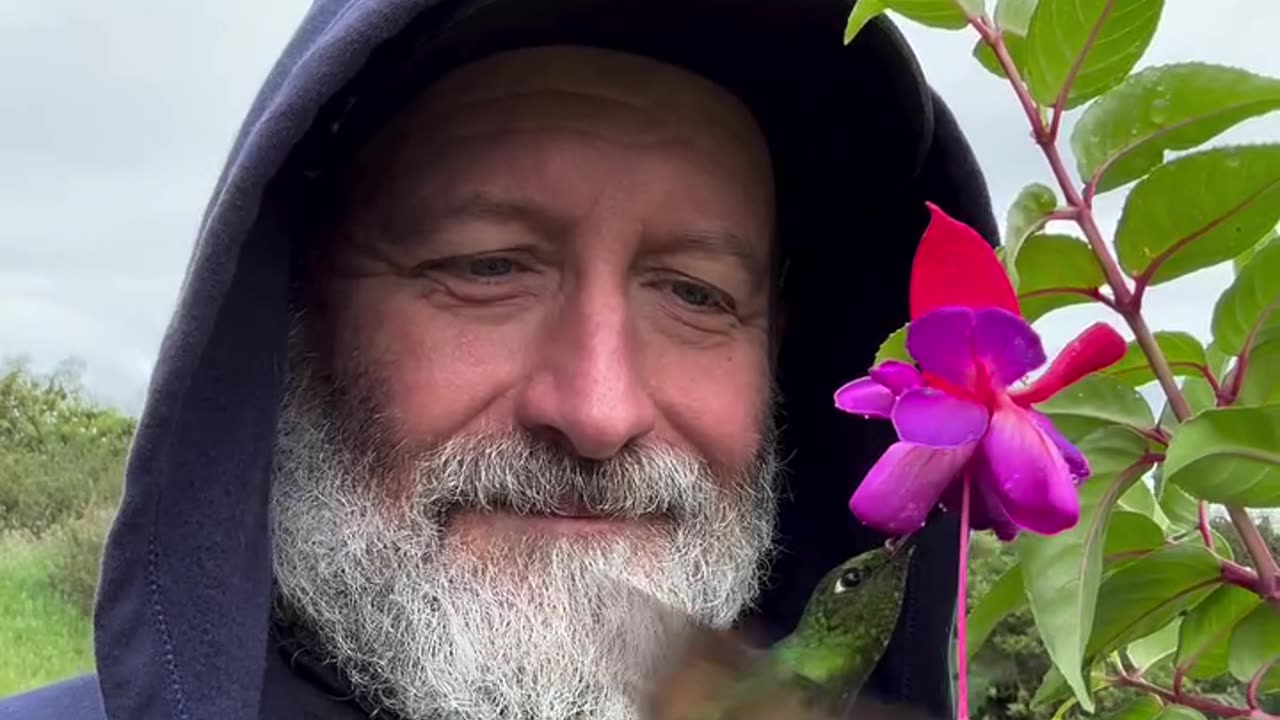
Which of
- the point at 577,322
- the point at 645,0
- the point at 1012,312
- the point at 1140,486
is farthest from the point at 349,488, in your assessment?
the point at 1012,312

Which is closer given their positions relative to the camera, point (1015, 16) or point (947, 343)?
point (947, 343)

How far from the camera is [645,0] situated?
1.34 metres

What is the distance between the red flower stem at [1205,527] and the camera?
2.92 ft

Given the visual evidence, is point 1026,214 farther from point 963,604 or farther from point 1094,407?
point 963,604

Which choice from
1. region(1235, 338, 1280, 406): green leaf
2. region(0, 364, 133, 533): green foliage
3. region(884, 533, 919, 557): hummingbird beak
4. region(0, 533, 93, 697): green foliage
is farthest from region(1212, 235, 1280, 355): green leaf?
region(0, 364, 133, 533): green foliage

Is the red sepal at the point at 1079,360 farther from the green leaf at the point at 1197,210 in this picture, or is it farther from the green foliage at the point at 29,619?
the green foliage at the point at 29,619

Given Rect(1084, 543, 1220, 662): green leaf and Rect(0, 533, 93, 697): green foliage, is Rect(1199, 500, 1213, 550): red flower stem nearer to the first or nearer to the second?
Rect(1084, 543, 1220, 662): green leaf

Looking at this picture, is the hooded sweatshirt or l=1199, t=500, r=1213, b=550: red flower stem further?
the hooded sweatshirt

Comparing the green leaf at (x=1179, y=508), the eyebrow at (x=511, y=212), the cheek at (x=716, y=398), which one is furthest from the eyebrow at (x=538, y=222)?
the green leaf at (x=1179, y=508)

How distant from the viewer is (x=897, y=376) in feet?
1.96

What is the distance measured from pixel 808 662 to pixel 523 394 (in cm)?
58

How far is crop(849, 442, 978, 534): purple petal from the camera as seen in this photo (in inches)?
22.8

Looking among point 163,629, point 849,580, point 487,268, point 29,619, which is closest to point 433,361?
point 487,268

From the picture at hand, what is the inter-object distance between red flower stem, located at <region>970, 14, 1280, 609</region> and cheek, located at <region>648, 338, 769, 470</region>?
23.5 inches
